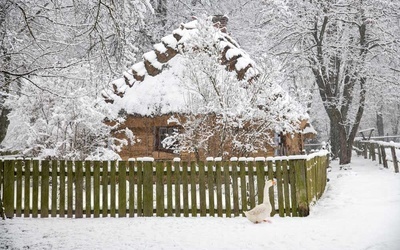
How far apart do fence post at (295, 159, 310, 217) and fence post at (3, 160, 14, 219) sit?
6.27 metres

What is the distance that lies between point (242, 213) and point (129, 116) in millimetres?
8084

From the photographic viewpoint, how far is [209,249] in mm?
5316

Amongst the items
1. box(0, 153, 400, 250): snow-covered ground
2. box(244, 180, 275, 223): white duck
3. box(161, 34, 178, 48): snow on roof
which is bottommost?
box(0, 153, 400, 250): snow-covered ground

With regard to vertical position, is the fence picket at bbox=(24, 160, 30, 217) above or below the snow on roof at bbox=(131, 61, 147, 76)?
below

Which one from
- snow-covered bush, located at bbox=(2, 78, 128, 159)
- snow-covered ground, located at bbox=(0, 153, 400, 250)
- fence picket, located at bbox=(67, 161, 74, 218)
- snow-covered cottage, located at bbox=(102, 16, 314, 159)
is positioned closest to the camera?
snow-covered ground, located at bbox=(0, 153, 400, 250)

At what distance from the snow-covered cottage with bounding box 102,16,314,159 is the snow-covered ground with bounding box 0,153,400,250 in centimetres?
313

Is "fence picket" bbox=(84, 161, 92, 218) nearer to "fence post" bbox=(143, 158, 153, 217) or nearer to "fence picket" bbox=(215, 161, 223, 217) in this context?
"fence post" bbox=(143, 158, 153, 217)

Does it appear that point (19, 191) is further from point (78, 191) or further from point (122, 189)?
point (122, 189)

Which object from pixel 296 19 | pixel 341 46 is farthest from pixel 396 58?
pixel 296 19

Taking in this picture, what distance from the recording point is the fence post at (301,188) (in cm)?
766

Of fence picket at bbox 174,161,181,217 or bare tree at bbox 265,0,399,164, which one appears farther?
bare tree at bbox 265,0,399,164

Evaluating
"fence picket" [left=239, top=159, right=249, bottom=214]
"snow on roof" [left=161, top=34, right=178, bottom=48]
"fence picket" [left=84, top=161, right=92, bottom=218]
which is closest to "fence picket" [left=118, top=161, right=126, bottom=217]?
"fence picket" [left=84, top=161, right=92, bottom=218]

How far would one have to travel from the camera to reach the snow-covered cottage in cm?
1062

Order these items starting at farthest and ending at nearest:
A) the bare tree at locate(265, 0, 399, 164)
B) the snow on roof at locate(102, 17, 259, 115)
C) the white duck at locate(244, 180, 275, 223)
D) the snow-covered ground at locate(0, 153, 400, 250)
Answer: the bare tree at locate(265, 0, 399, 164) → the snow on roof at locate(102, 17, 259, 115) → the white duck at locate(244, 180, 275, 223) → the snow-covered ground at locate(0, 153, 400, 250)
